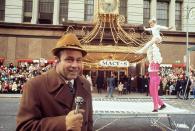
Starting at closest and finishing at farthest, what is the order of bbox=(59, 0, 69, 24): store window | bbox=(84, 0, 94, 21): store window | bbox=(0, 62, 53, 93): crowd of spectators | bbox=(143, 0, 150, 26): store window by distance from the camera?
1. bbox=(0, 62, 53, 93): crowd of spectators
2. bbox=(59, 0, 69, 24): store window
3. bbox=(84, 0, 94, 21): store window
4. bbox=(143, 0, 150, 26): store window

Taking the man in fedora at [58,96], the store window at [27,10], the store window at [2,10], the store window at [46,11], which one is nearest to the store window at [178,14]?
the store window at [46,11]

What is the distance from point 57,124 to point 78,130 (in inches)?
8.8

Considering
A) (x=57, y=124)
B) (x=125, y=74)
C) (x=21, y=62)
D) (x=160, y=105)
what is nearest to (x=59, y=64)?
(x=57, y=124)

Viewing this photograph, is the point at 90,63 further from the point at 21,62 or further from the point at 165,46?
the point at 165,46

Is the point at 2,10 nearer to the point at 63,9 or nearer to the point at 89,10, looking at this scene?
the point at 63,9

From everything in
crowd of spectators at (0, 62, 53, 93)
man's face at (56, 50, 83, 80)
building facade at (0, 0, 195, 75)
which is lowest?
crowd of spectators at (0, 62, 53, 93)

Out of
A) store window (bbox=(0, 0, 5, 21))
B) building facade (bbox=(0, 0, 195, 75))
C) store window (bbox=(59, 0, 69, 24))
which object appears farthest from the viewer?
store window (bbox=(59, 0, 69, 24))

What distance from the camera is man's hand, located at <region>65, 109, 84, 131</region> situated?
3.06m

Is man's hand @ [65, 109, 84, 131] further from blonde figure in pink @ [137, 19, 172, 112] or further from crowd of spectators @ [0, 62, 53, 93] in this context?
crowd of spectators @ [0, 62, 53, 93]

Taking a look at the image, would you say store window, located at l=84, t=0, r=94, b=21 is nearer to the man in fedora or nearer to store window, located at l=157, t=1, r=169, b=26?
store window, located at l=157, t=1, r=169, b=26

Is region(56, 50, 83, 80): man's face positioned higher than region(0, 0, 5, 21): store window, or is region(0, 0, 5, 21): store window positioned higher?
region(0, 0, 5, 21): store window

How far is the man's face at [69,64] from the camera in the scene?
345cm

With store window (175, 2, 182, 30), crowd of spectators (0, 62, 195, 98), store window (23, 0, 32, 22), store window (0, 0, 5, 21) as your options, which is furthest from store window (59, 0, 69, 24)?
store window (175, 2, 182, 30)

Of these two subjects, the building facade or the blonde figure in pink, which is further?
the building facade
